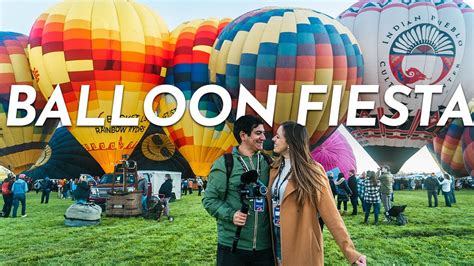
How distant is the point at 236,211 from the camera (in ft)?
7.09

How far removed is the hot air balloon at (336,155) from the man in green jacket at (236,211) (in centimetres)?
878

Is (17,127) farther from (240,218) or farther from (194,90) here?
(240,218)

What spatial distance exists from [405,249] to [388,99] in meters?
4.81

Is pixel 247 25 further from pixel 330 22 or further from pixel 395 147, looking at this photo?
pixel 395 147

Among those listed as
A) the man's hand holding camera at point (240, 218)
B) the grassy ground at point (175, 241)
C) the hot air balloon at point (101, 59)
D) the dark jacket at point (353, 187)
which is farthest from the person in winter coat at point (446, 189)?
the man's hand holding camera at point (240, 218)

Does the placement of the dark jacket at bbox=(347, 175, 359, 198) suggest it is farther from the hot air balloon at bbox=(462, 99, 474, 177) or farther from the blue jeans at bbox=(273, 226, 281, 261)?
the blue jeans at bbox=(273, 226, 281, 261)

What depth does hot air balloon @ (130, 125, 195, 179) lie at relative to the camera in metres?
12.3

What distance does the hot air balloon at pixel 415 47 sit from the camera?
356 inches

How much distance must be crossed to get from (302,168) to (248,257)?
48cm

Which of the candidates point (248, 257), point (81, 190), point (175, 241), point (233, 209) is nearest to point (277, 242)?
point (248, 257)

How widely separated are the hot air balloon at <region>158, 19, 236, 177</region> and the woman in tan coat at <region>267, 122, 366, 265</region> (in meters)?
6.99

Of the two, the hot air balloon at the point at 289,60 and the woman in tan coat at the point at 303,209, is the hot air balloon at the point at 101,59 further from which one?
the woman in tan coat at the point at 303,209

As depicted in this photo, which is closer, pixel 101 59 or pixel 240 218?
pixel 240 218

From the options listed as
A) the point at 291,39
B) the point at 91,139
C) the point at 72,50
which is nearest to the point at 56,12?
the point at 72,50
